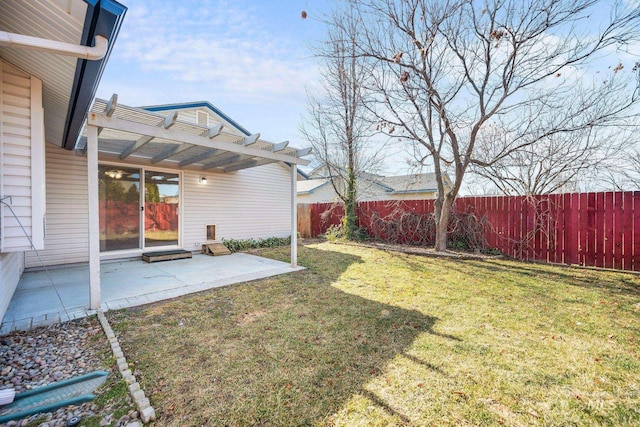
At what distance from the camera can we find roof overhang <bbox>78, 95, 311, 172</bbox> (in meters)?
3.66

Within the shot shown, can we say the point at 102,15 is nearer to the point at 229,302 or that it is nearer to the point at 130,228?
the point at 229,302

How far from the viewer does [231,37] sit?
6.64 metres

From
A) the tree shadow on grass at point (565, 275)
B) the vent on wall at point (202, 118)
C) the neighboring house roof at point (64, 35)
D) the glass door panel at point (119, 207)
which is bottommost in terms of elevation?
the tree shadow on grass at point (565, 275)

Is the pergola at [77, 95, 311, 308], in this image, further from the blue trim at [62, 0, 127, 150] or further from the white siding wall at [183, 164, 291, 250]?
the white siding wall at [183, 164, 291, 250]

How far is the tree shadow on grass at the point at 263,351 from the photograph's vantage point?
6.04 ft

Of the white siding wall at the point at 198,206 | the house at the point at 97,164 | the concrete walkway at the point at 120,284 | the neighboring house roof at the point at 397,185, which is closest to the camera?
the house at the point at 97,164

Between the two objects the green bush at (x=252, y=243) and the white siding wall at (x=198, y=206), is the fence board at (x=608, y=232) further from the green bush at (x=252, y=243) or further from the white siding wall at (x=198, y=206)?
the white siding wall at (x=198, y=206)

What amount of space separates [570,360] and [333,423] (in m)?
2.21

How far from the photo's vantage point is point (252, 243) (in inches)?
352

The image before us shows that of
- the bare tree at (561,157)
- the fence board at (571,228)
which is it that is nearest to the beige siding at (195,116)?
the bare tree at (561,157)

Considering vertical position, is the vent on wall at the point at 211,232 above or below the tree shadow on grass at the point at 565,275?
above

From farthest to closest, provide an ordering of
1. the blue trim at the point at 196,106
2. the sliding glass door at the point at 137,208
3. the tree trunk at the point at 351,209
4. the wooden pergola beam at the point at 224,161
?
the tree trunk at the point at 351,209 < the blue trim at the point at 196,106 < the wooden pergola beam at the point at 224,161 < the sliding glass door at the point at 137,208

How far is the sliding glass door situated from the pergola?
0.38 m

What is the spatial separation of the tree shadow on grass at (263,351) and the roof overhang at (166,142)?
8.20 feet
